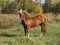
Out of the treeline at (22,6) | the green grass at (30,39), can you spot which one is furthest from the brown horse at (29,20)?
the treeline at (22,6)

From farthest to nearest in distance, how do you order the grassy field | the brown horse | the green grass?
the brown horse
the grassy field
the green grass

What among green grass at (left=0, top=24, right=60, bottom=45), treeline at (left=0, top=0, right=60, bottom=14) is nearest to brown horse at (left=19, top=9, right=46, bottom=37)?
green grass at (left=0, top=24, right=60, bottom=45)

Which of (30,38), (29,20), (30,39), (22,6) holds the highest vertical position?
(29,20)

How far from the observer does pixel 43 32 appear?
554 inches

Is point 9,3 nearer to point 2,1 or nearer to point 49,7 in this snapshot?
point 2,1

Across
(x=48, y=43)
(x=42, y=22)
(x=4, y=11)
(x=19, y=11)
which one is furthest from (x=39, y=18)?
(x=4, y=11)

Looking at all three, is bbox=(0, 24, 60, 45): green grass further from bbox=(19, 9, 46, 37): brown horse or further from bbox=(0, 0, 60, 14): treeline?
bbox=(0, 0, 60, 14): treeline

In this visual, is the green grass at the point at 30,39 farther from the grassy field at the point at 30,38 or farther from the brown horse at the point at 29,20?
the brown horse at the point at 29,20

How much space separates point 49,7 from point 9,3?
39.9ft

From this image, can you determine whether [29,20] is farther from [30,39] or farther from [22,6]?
[22,6]

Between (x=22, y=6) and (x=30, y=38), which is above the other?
(x=30, y=38)

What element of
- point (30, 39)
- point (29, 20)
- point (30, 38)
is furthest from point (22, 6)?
point (30, 39)

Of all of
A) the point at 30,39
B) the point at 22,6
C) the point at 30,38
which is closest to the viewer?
the point at 30,39

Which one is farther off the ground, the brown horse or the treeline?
the brown horse
